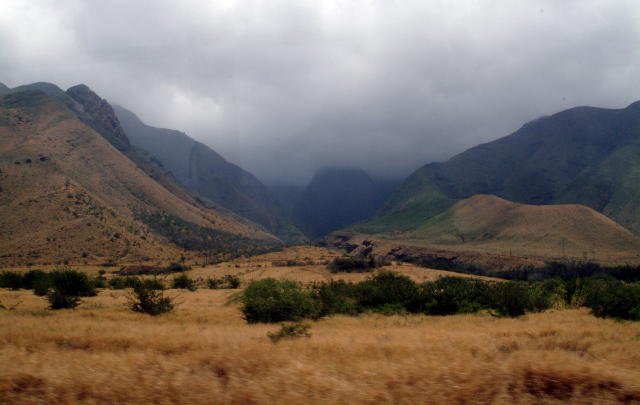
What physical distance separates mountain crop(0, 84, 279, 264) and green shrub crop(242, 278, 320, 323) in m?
60.4

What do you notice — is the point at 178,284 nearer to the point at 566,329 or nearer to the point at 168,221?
the point at 566,329

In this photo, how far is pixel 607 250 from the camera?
92188mm

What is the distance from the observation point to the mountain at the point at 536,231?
95062 millimetres

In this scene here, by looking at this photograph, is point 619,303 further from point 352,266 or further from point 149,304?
point 352,266

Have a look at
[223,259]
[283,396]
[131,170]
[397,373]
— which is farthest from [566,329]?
[131,170]

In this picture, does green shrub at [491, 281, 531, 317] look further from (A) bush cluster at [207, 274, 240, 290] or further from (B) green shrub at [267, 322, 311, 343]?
(A) bush cluster at [207, 274, 240, 290]

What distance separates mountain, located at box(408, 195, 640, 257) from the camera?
9506 centimetres

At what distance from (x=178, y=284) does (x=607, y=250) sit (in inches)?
3726

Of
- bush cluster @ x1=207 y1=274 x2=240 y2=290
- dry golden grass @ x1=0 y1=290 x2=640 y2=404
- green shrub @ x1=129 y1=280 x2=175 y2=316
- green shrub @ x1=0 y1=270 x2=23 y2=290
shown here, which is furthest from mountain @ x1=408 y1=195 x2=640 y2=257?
dry golden grass @ x1=0 y1=290 x2=640 y2=404

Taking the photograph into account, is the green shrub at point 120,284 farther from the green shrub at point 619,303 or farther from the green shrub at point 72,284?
the green shrub at point 619,303

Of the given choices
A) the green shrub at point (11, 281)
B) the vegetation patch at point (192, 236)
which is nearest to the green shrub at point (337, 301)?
the green shrub at point (11, 281)

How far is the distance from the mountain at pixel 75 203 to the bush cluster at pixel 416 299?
6029cm

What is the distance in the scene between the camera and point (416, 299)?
979 inches

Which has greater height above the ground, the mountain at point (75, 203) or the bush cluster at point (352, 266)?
the mountain at point (75, 203)
